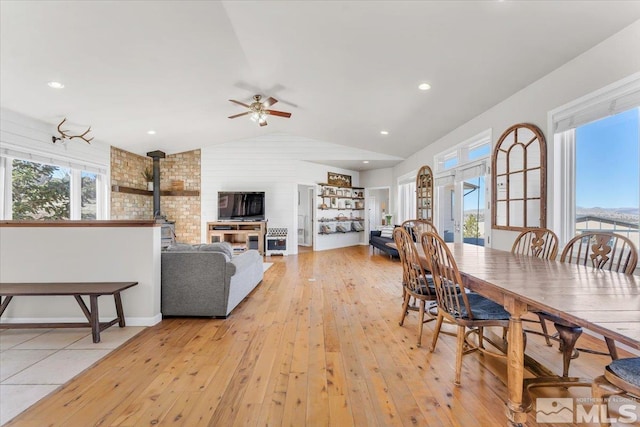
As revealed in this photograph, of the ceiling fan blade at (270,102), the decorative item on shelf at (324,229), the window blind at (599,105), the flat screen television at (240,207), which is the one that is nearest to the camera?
the window blind at (599,105)

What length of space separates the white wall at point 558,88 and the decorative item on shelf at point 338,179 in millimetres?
4790

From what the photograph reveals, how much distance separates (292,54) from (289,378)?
141 inches

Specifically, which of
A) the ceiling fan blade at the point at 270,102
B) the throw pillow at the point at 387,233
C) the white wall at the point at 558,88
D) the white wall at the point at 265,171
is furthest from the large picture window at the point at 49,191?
the white wall at the point at 558,88

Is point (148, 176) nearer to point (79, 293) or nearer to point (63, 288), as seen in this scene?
point (63, 288)

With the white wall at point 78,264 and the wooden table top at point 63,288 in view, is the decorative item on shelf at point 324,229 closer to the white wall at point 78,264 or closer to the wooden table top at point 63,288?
the white wall at point 78,264

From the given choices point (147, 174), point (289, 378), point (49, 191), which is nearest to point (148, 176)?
point (147, 174)

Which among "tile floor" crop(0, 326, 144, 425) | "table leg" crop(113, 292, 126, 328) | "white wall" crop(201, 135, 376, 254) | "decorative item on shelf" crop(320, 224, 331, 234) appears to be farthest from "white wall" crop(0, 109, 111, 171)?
"decorative item on shelf" crop(320, 224, 331, 234)

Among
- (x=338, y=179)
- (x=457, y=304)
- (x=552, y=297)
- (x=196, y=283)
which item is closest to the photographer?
(x=552, y=297)

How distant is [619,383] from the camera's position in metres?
1.18

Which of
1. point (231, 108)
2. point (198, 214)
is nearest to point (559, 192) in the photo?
point (231, 108)

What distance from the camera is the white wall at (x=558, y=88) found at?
237 centimetres

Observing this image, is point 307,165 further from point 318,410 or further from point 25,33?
point 318,410

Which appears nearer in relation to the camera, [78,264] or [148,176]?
[78,264]

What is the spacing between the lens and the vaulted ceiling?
261 cm
